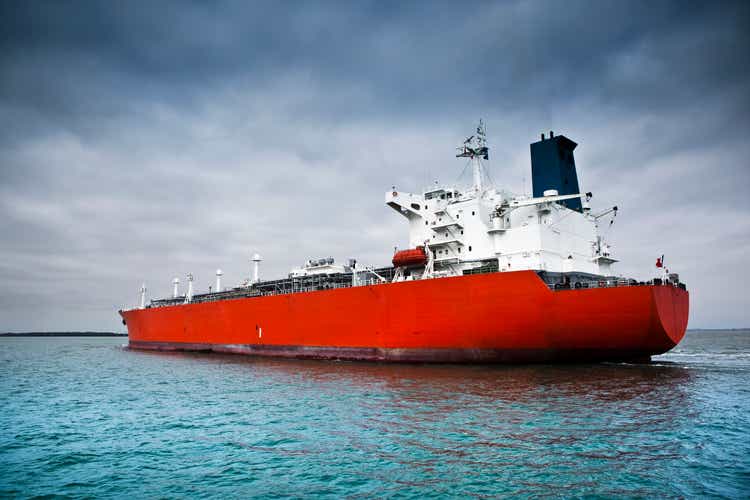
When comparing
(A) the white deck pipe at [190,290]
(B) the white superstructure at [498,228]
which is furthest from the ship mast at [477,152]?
(A) the white deck pipe at [190,290]

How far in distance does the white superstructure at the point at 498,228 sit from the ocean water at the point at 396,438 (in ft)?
16.1

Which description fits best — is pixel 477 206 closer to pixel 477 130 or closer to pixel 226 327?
pixel 477 130

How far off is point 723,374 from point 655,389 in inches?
196

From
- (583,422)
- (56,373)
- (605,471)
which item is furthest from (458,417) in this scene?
(56,373)

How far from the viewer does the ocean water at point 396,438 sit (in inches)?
215

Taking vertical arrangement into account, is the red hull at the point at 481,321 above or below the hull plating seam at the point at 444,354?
above

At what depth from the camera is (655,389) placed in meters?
10.7

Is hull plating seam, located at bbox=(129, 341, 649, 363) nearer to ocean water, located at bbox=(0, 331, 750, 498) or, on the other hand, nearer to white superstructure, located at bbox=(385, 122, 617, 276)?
ocean water, located at bbox=(0, 331, 750, 498)

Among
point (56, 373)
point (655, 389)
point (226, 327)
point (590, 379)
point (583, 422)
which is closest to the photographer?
point (583, 422)

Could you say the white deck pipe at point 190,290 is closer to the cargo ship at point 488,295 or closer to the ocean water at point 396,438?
the cargo ship at point 488,295

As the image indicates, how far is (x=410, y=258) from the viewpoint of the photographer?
59.3ft

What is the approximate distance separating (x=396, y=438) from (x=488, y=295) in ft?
27.1

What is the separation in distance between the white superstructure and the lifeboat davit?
0.43 meters

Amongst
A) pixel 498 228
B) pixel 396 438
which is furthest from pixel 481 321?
pixel 396 438
